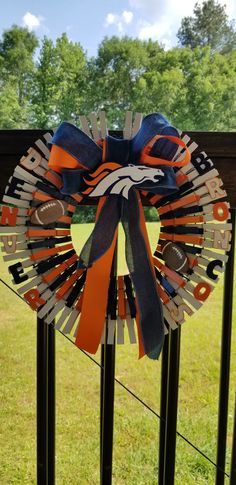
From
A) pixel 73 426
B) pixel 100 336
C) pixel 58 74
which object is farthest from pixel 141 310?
pixel 58 74

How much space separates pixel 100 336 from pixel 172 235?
0.52ft

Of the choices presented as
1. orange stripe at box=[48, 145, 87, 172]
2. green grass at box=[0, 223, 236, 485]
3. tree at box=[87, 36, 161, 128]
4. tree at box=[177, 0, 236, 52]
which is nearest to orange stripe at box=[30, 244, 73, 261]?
orange stripe at box=[48, 145, 87, 172]

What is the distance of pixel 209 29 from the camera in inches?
642

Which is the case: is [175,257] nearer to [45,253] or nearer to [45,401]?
[45,253]

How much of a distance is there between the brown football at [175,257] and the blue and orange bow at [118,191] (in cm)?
3

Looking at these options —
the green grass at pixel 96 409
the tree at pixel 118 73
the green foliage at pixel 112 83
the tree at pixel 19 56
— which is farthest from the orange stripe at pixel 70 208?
the tree at pixel 19 56

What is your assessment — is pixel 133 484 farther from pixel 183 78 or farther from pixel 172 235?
pixel 183 78

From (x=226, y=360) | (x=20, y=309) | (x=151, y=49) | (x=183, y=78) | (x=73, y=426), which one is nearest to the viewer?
(x=226, y=360)

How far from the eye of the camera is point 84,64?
43.2 ft

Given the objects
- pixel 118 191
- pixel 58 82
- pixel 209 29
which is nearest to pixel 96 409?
pixel 118 191

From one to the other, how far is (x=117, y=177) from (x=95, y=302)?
156 mm

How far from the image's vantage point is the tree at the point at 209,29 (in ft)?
52.6

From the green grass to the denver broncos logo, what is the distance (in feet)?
1.91

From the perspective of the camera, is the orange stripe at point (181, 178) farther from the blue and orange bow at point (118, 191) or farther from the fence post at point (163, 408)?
the fence post at point (163, 408)
